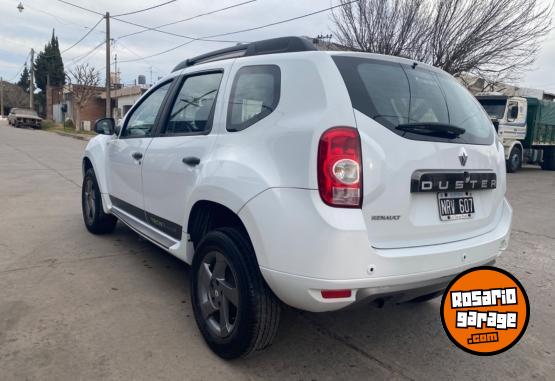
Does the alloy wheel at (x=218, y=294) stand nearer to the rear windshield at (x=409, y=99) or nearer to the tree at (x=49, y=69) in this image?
the rear windshield at (x=409, y=99)

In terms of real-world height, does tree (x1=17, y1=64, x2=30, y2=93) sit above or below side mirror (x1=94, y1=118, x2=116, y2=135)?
above

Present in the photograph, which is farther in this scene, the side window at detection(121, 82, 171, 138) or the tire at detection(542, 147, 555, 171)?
the tire at detection(542, 147, 555, 171)

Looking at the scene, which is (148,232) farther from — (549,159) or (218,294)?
(549,159)

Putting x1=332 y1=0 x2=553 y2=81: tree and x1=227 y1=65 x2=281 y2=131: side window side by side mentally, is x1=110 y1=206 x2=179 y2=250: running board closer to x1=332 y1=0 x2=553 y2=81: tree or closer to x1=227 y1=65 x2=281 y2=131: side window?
x1=227 y1=65 x2=281 y2=131: side window

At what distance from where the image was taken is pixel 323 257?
2.07 metres

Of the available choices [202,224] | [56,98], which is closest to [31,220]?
[202,224]

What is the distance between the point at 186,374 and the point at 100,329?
789 millimetres

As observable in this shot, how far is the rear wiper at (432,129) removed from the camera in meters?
2.33

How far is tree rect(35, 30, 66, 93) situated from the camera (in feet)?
205

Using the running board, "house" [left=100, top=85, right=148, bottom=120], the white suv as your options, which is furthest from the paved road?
"house" [left=100, top=85, right=148, bottom=120]

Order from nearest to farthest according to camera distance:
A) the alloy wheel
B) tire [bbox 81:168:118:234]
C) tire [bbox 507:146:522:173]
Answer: the alloy wheel < tire [bbox 81:168:118:234] < tire [bbox 507:146:522:173]

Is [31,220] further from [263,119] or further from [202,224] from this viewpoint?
[263,119]

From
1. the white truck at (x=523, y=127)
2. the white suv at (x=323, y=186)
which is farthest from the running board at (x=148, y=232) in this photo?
the white truck at (x=523, y=127)

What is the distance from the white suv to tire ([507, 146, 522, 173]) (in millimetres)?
14157
